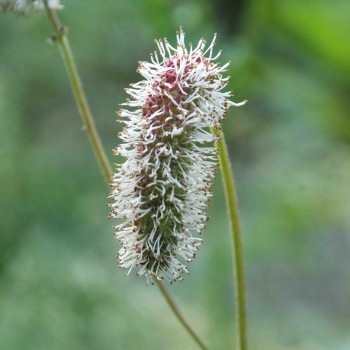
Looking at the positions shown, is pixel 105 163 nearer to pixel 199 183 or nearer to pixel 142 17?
pixel 199 183

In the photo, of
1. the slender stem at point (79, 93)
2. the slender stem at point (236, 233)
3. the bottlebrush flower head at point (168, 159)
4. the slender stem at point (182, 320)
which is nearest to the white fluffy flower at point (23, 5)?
the slender stem at point (79, 93)

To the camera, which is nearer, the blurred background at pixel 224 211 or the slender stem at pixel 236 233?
the slender stem at pixel 236 233

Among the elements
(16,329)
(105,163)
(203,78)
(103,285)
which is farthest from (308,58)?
(203,78)

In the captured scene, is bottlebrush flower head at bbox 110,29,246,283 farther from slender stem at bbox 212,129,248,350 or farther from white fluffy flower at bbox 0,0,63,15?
white fluffy flower at bbox 0,0,63,15

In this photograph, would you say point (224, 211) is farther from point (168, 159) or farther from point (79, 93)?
point (168, 159)

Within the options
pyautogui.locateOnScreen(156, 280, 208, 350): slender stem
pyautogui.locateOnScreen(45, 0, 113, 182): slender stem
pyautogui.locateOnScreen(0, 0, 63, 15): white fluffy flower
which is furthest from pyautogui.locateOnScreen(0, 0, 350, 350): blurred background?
pyautogui.locateOnScreen(0, 0, 63, 15): white fluffy flower

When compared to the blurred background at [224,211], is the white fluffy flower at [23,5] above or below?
below

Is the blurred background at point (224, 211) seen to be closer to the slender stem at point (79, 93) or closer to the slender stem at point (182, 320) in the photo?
the slender stem at point (182, 320)
